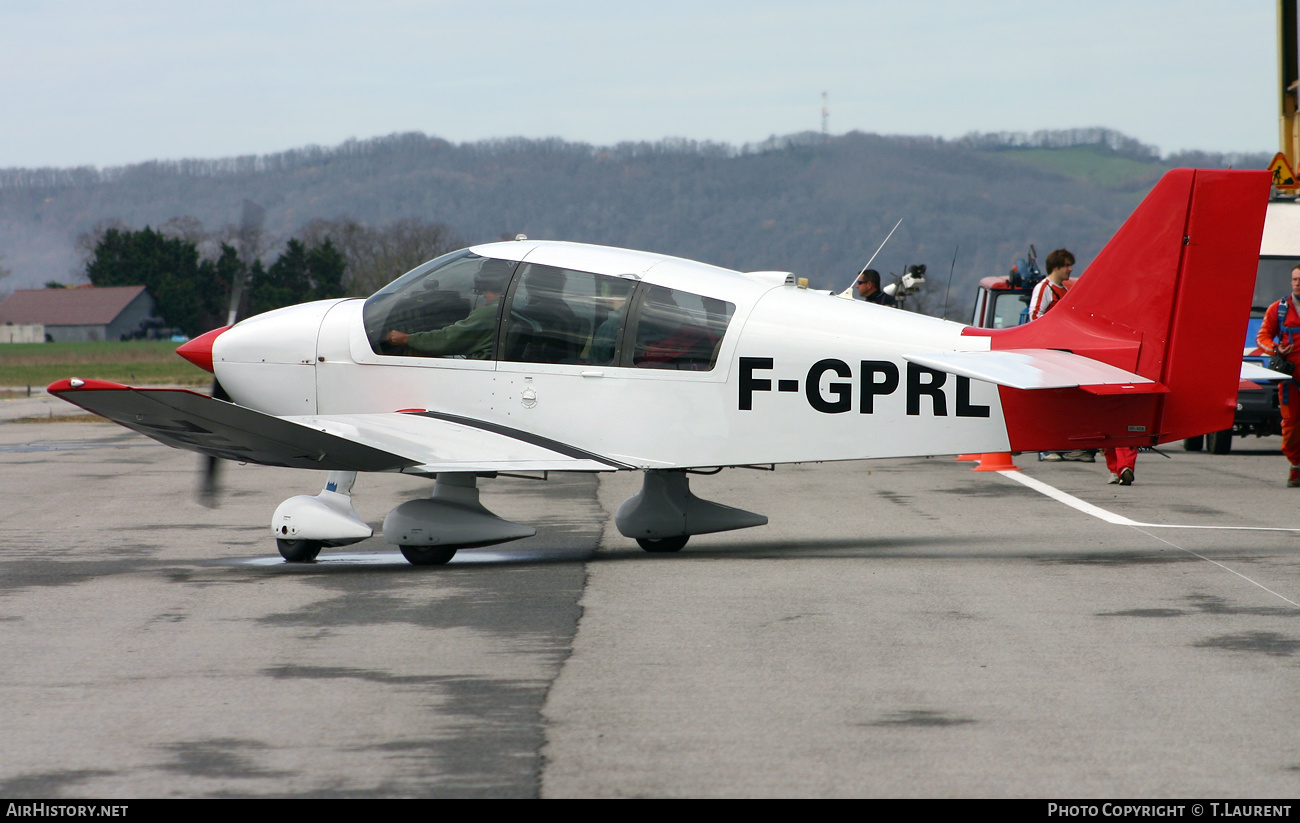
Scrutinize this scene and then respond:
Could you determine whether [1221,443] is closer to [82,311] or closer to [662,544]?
[662,544]

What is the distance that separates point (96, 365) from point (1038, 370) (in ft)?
244

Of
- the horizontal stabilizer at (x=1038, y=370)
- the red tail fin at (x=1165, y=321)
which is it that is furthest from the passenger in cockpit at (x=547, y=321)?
the red tail fin at (x=1165, y=321)

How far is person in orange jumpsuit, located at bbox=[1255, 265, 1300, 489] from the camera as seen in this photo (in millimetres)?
13688

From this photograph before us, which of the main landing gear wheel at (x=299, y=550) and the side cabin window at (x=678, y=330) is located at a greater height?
the side cabin window at (x=678, y=330)

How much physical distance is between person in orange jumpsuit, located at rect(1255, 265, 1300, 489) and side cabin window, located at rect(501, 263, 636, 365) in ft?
27.2

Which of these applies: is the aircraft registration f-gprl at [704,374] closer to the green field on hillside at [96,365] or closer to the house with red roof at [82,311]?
the green field on hillside at [96,365]

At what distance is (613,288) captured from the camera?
29.5 feet

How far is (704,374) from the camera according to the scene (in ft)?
28.9

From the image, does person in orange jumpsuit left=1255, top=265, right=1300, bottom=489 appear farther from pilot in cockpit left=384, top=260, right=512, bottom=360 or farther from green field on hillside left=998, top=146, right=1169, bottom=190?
green field on hillside left=998, top=146, right=1169, bottom=190

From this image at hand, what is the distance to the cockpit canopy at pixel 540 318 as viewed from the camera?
889 centimetres

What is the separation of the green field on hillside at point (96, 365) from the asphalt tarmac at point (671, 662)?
41.6 m
